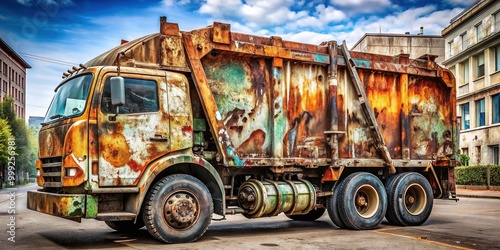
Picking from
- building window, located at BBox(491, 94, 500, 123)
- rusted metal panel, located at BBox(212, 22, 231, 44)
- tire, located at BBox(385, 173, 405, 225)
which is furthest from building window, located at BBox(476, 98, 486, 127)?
rusted metal panel, located at BBox(212, 22, 231, 44)

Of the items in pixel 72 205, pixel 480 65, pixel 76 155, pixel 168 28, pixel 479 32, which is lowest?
pixel 72 205

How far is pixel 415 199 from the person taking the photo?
11492 millimetres

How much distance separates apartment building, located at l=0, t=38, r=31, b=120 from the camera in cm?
6513

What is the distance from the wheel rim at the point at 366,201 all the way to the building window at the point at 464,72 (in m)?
34.5

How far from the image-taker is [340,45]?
35.8 feet

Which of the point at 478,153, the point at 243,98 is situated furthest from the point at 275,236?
the point at 478,153

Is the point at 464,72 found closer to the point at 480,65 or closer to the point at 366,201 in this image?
the point at 480,65

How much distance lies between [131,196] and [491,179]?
2726 cm

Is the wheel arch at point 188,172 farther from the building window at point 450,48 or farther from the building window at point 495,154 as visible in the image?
the building window at point 450,48

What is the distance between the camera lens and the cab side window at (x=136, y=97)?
805 cm

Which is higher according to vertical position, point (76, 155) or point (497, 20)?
point (497, 20)

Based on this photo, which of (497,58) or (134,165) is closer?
(134,165)

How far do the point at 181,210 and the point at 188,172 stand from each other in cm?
81

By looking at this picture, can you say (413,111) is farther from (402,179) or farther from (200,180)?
(200,180)
